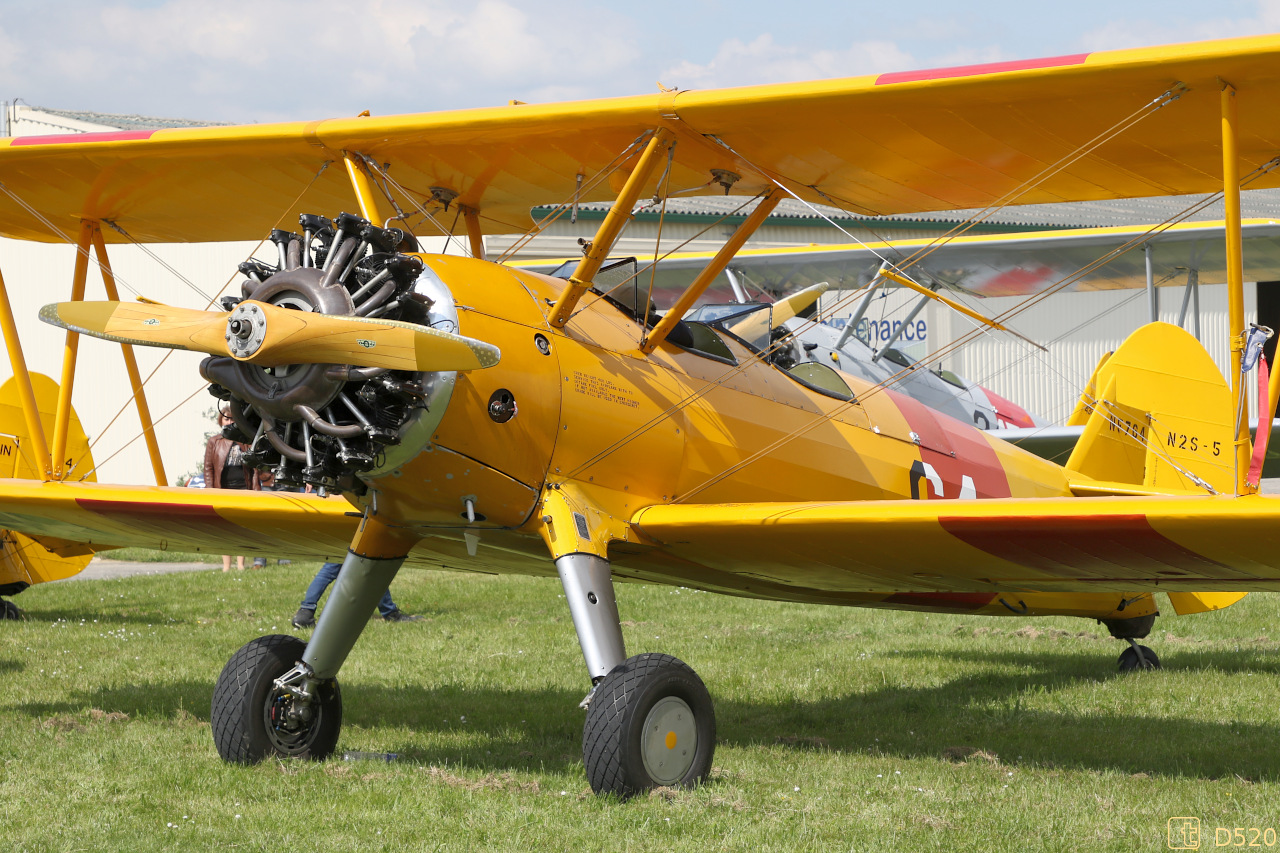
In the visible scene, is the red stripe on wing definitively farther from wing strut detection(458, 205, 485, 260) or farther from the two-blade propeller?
the two-blade propeller

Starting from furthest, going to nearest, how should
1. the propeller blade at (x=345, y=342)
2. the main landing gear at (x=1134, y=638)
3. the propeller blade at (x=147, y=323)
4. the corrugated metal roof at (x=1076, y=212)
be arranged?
the corrugated metal roof at (x=1076, y=212)
the main landing gear at (x=1134, y=638)
the propeller blade at (x=147, y=323)
the propeller blade at (x=345, y=342)

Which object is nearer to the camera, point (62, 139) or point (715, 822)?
point (715, 822)

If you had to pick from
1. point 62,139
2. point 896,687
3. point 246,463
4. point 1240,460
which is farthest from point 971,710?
point 62,139

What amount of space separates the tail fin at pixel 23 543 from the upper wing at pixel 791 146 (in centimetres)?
269

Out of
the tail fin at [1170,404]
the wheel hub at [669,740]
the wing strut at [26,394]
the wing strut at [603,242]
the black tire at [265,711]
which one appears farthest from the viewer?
the tail fin at [1170,404]

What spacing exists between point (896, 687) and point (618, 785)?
3754mm

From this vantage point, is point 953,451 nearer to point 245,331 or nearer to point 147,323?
point 245,331

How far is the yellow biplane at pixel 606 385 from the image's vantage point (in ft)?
15.0

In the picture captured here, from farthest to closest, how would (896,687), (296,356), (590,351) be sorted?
1. (896,687)
2. (590,351)
3. (296,356)

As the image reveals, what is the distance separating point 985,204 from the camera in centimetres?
650

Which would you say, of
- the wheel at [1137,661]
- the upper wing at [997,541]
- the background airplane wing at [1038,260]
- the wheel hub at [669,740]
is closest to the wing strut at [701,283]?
the upper wing at [997,541]

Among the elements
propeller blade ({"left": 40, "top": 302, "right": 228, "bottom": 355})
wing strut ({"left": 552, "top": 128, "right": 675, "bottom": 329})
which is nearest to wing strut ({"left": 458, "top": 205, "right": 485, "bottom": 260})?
wing strut ({"left": 552, "top": 128, "right": 675, "bottom": 329})

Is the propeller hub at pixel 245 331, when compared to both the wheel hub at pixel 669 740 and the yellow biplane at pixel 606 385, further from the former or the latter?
the wheel hub at pixel 669 740

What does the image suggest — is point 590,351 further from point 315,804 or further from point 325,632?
point 315,804
